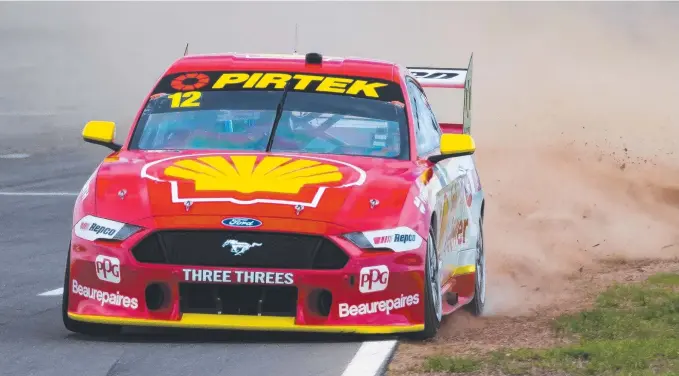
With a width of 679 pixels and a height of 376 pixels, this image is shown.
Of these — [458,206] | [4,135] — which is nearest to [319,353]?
[458,206]

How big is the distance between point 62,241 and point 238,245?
21.2ft

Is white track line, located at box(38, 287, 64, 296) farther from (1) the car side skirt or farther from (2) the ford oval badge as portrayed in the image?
(2) the ford oval badge

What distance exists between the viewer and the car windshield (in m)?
9.74

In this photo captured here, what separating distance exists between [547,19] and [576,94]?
35.8ft

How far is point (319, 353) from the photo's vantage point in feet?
27.1

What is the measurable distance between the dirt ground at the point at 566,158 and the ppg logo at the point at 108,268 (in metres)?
1.41

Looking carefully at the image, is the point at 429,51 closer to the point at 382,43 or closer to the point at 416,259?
the point at 382,43

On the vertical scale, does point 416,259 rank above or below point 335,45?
above

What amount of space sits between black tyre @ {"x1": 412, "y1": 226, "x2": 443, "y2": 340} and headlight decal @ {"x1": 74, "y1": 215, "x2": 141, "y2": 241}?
1.43m

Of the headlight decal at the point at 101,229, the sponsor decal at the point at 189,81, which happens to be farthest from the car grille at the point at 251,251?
the sponsor decal at the point at 189,81

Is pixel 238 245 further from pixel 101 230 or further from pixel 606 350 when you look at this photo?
pixel 606 350

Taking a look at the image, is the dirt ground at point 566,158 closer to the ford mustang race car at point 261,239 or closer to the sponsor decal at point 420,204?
the ford mustang race car at point 261,239

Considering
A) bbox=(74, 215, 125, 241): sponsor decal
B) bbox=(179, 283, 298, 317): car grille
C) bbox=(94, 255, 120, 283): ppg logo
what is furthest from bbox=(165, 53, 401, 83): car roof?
bbox=(179, 283, 298, 317): car grille

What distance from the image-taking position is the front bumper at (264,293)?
27.9 ft
